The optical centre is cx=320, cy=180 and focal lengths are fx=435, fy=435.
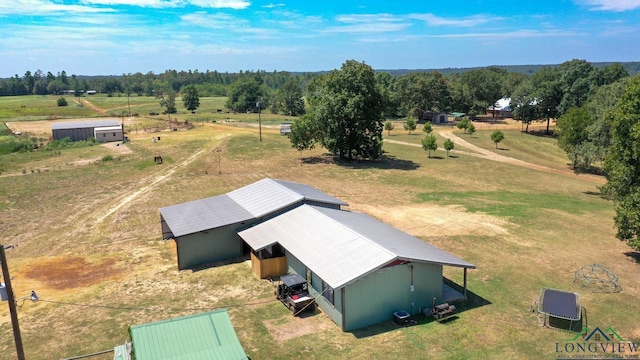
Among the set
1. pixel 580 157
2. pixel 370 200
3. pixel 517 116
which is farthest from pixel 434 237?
pixel 517 116

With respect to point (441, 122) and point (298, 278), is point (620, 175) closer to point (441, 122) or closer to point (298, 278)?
point (298, 278)

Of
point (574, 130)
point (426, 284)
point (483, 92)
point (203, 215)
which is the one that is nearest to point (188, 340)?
point (426, 284)

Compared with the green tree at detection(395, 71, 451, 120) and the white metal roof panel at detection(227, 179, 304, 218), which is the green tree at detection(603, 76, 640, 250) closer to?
the white metal roof panel at detection(227, 179, 304, 218)

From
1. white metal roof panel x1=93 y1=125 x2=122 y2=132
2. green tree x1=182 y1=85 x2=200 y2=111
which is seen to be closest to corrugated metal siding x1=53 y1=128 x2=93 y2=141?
white metal roof panel x1=93 y1=125 x2=122 y2=132

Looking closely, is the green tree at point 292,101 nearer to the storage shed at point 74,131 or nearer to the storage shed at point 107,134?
the storage shed at point 74,131

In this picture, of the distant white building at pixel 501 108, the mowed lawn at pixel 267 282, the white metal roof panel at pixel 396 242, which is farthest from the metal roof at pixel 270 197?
the distant white building at pixel 501 108

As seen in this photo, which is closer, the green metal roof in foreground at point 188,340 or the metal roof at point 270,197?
the green metal roof in foreground at point 188,340
